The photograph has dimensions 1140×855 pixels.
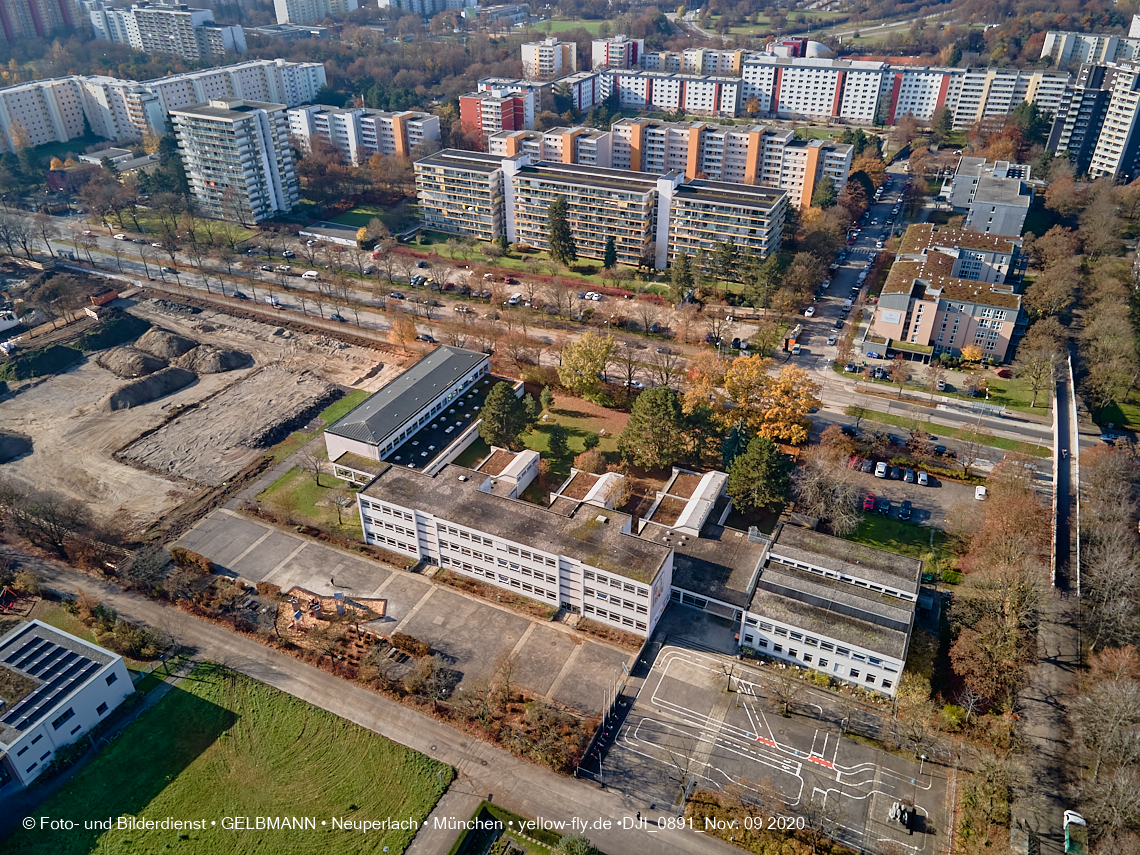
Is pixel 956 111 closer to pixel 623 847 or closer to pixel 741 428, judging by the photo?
pixel 741 428

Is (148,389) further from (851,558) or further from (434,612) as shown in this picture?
(851,558)

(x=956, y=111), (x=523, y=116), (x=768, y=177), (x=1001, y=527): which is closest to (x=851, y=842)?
(x=1001, y=527)

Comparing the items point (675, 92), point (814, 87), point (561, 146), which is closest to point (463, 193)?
point (561, 146)

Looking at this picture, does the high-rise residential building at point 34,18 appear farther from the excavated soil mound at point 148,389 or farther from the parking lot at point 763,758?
the parking lot at point 763,758

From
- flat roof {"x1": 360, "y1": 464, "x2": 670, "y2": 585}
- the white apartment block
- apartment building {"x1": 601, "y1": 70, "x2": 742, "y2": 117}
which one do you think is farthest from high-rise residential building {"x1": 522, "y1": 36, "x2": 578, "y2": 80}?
the white apartment block

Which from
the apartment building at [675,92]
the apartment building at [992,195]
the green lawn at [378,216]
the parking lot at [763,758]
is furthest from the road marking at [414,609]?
the apartment building at [675,92]

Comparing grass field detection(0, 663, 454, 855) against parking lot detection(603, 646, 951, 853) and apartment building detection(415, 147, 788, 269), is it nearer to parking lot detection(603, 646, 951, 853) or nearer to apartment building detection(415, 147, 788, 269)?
parking lot detection(603, 646, 951, 853)
